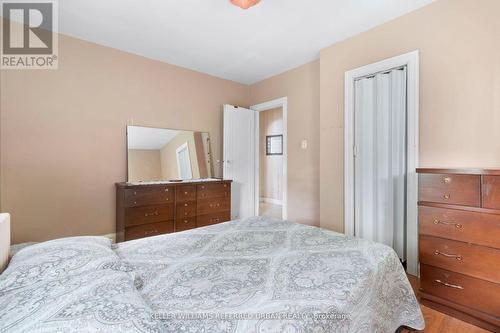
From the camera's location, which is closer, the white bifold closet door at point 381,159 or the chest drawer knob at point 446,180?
the chest drawer knob at point 446,180

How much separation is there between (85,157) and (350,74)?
327 cm

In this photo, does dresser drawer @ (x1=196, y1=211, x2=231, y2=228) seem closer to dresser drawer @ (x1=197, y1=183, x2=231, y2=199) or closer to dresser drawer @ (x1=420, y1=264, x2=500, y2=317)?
dresser drawer @ (x1=197, y1=183, x2=231, y2=199)

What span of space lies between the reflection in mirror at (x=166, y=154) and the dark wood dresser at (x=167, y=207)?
0.34m

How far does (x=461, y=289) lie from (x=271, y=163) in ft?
15.8

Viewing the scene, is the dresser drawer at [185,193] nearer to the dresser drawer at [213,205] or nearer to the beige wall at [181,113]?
the dresser drawer at [213,205]

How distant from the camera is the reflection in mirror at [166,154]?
3.14m

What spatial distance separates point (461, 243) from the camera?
1.65 m

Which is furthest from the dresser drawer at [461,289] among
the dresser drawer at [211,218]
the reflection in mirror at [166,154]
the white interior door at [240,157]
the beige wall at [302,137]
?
the reflection in mirror at [166,154]

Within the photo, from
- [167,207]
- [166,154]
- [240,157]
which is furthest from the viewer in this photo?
A: [240,157]

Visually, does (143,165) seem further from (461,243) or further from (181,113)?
(461,243)

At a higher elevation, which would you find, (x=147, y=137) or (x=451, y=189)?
(x=147, y=137)

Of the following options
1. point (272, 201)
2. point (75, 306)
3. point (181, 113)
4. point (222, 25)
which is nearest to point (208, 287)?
point (75, 306)

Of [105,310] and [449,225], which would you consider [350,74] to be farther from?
[105,310]

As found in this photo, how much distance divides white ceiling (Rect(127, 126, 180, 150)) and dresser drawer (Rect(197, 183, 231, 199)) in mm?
847
